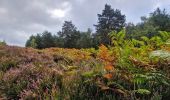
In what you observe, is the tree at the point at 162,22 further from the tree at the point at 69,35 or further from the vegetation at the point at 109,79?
the vegetation at the point at 109,79

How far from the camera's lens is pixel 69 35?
243 ft

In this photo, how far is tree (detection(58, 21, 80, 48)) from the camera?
70188mm

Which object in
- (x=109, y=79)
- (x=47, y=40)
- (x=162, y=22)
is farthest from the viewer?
(x=47, y=40)

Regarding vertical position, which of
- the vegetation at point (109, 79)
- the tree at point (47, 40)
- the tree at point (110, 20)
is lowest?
the vegetation at point (109, 79)

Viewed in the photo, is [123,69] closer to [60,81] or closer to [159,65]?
[159,65]

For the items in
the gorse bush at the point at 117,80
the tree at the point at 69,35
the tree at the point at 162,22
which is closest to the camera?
the gorse bush at the point at 117,80

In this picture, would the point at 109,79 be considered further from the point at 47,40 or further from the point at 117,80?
the point at 47,40

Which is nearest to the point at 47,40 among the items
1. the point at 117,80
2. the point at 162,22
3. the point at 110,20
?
the point at 110,20

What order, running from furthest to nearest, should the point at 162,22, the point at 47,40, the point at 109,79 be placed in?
1. the point at 47,40
2. the point at 162,22
3. the point at 109,79

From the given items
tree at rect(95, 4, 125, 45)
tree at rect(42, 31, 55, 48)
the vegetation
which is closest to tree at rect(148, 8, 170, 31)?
tree at rect(95, 4, 125, 45)

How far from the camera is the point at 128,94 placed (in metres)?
4.17

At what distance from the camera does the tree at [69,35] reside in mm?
70188

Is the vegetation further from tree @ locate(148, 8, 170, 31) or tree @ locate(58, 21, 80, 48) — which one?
tree @ locate(58, 21, 80, 48)

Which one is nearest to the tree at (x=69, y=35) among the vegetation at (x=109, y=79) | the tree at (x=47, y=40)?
the tree at (x=47, y=40)
